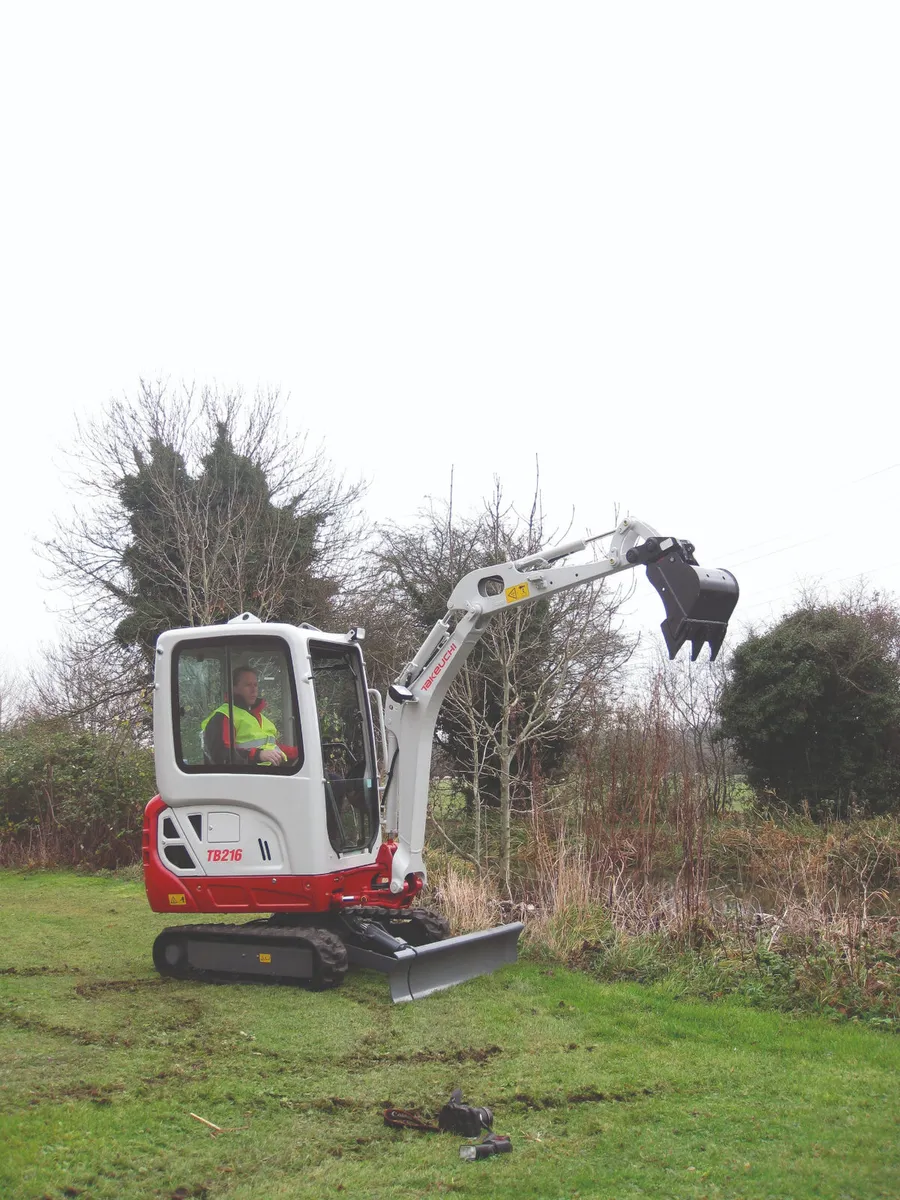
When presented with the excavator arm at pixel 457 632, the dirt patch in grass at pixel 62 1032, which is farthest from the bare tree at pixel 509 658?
the dirt patch in grass at pixel 62 1032

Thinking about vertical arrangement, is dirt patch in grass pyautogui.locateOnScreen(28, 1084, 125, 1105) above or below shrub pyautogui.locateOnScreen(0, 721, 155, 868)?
below

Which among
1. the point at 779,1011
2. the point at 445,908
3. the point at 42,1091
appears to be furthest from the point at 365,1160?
the point at 445,908

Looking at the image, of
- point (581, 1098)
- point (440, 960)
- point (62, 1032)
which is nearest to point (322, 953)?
point (440, 960)

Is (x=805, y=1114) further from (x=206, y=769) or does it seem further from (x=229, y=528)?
(x=229, y=528)

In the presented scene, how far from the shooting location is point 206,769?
7316 millimetres

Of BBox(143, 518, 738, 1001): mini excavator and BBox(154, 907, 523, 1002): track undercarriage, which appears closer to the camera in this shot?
BBox(154, 907, 523, 1002): track undercarriage

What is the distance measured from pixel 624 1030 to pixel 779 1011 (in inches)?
39.8

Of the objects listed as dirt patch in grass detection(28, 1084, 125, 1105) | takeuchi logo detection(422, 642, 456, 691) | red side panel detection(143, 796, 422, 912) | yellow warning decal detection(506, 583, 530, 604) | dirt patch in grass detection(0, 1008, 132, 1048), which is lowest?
dirt patch in grass detection(0, 1008, 132, 1048)

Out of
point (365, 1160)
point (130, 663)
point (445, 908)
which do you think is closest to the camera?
point (365, 1160)

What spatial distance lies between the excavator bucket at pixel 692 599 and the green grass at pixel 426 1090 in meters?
2.21

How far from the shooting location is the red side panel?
710 centimetres

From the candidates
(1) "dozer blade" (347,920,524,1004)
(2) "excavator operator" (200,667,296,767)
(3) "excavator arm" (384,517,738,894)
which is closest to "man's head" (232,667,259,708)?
(2) "excavator operator" (200,667,296,767)

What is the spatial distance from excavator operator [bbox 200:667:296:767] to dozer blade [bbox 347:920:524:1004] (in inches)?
58.3

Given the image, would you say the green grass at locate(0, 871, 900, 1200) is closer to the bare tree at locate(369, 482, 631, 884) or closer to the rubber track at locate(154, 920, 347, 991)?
the rubber track at locate(154, 920, 347, 991)
